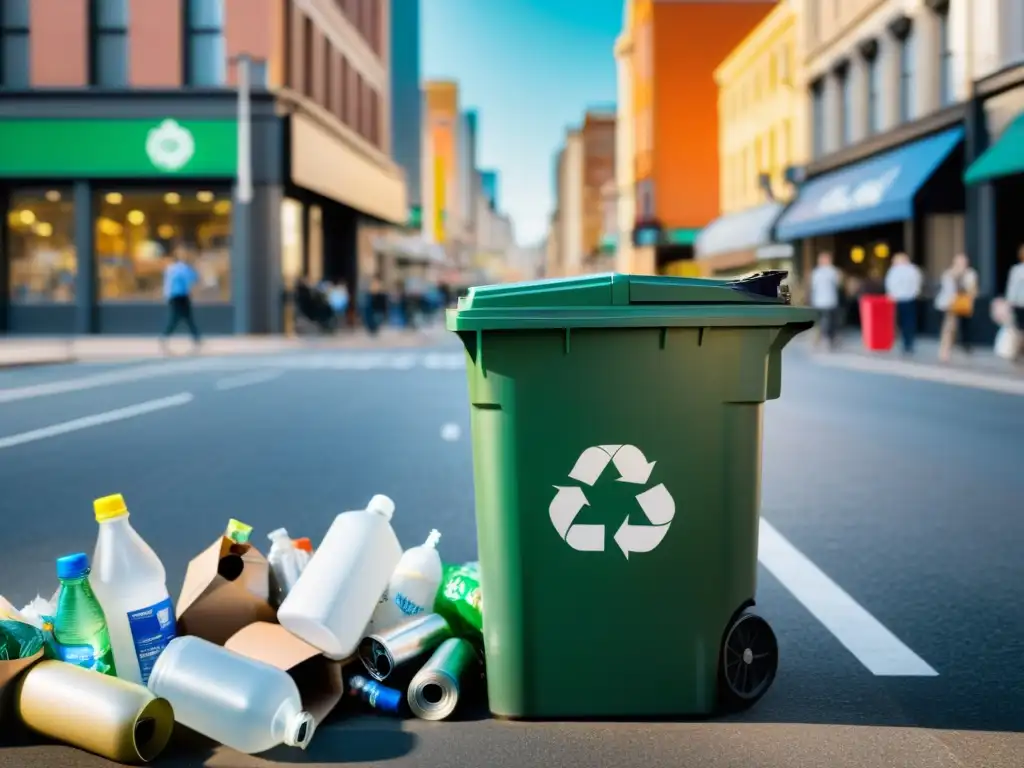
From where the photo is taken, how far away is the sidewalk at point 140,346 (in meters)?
24.2

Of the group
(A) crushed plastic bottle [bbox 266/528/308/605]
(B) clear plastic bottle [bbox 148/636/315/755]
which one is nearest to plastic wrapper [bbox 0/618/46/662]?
(B) clear plastic bottle [bbox 148/636/315/755]

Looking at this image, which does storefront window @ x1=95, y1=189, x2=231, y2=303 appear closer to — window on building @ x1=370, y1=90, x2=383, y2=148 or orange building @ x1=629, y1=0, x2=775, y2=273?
window on building @ x1=370, y1=90, x2=383, y2=148

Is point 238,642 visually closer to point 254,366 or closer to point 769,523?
point 769,523

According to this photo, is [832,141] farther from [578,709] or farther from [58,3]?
[578,709]

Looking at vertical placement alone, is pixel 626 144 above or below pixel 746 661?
above

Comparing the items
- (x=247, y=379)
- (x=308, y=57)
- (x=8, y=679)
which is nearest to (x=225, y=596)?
(x=8, y=679)

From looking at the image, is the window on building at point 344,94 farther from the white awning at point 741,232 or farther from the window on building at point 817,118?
the window on building at point 817,118

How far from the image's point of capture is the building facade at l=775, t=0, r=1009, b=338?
27.1 m

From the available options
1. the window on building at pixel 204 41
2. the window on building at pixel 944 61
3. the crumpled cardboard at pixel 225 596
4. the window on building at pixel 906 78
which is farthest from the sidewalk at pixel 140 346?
the crumpled cardboard at pixel 225 596

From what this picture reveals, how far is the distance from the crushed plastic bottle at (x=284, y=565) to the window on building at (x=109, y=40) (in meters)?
32.7

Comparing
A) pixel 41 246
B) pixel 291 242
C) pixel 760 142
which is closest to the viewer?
pixel 41 246

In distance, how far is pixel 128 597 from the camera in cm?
392

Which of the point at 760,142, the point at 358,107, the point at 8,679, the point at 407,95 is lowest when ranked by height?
the point at 8,679

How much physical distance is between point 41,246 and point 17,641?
33.5 meters
